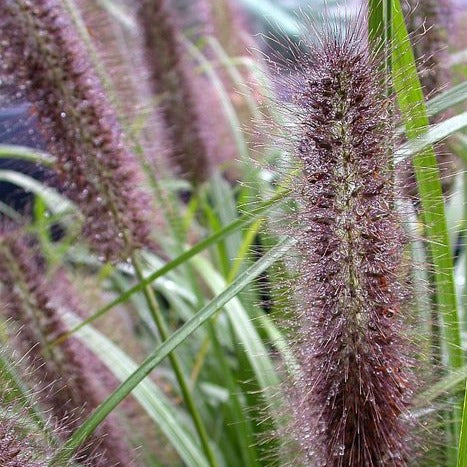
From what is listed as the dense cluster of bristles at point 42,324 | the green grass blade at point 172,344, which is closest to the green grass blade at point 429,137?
the green grass blade at point 172,344

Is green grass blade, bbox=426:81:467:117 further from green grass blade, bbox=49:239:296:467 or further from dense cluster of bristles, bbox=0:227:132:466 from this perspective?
dense cluster of bristles, bbox=0:227:132:466

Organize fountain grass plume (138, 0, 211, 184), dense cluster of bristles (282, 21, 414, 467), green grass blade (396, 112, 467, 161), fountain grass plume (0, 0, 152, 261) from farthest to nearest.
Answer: fountain grass plume (138, 0, 211, 184) < fountain grass plume (0, 0, 152, 261) < green grass blade (396, 112, 467, 161) < dense cluster of bristles (282, 21, 414, 467)

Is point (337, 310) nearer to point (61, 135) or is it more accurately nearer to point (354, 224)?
point (354, 224)

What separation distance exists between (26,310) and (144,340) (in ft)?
2.99

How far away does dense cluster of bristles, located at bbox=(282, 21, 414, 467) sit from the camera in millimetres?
630

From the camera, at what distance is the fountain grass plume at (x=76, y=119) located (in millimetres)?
1079

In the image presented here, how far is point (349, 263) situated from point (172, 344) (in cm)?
25

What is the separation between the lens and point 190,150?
181cm

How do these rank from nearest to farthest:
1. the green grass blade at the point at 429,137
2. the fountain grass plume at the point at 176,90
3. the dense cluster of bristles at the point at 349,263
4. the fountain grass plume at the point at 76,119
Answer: the dense cluster of bristles at the point at 349,263
the green grass blade at the point at 429,137
the fountain grass plume at the point at 76,119
the fountain grass plume at the point at 176,90

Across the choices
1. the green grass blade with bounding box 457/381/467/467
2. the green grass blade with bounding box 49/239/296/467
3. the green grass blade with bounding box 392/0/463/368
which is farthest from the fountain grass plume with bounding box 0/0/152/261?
the green grass blade with bounding box 457/381/467/467

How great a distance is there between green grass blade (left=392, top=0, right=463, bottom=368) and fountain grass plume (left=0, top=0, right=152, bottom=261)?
0.48 metres

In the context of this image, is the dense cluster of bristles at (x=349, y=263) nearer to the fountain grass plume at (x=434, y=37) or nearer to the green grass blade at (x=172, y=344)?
the green grass blade at (x=172, y=344)

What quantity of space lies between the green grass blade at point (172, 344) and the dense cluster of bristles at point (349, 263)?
0.05 m

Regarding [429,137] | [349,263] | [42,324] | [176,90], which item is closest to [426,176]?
[429,137]
